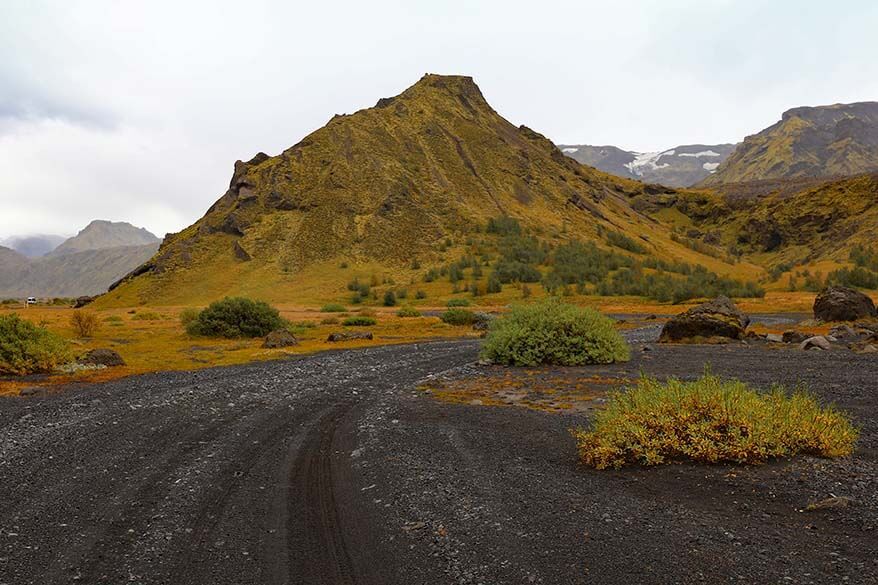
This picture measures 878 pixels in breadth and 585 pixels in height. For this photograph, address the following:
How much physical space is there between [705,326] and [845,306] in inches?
370

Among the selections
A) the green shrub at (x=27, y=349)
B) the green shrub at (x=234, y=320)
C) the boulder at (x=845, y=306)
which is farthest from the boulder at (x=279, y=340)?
the boulder at (x=845, y=306)

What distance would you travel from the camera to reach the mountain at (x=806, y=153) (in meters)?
148

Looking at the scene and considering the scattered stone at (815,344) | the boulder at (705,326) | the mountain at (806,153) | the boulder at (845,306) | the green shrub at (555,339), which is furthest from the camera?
the mountain at (806,153)

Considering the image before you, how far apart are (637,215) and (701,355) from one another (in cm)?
8589

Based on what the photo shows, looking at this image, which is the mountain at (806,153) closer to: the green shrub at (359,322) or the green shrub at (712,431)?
the green shrub at (359,322)

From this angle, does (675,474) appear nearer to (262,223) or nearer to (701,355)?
(701,355)

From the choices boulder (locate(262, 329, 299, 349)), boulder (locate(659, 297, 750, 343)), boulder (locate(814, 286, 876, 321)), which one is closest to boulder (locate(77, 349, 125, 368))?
boulder (locate(262, 329, 299, 349))

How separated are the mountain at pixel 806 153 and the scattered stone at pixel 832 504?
16564 cm

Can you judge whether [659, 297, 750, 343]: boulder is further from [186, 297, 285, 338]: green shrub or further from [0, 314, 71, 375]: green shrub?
[0, 314, 71, 375]: green shrub

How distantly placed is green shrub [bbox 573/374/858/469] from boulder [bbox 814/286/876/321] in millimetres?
23603

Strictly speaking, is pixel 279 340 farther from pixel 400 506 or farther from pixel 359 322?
pixel 400 506

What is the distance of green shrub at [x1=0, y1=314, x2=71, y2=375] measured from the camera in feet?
54.9

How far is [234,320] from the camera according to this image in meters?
30.3

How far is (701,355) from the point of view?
17953mm
